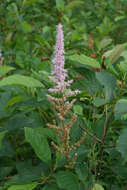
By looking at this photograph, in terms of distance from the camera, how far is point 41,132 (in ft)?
3.32

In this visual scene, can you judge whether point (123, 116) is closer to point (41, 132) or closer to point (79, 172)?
point (79, 172)

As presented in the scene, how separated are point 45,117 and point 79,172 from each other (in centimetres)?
57

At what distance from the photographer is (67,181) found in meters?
0.84

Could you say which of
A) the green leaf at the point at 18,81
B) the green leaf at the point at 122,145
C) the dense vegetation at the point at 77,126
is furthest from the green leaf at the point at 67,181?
the green leaf at the point at 18,81

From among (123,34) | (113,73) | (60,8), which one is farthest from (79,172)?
(123,34)

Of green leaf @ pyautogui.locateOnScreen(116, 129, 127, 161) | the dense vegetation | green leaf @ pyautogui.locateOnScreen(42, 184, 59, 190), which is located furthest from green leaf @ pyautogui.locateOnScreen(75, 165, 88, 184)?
green leaf @ pyautogui.locateOnScreen(116, 129, 127, 161)

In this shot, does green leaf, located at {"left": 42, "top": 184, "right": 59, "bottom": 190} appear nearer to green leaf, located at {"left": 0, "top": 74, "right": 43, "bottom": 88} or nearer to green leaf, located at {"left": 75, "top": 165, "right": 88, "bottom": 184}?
green leaf, located at {"left": 75, "top": 165, "right": 88, "bottom": 184}

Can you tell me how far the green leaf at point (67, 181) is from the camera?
0.83 metres

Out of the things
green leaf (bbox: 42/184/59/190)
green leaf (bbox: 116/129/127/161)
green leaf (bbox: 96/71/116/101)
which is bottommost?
green leaf (bbox: 42/184/59/190)

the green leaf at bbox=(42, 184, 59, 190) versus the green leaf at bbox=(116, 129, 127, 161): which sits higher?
the green leaf at bbox=(116, 129, 127, 161)

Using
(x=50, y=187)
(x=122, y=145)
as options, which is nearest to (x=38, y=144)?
(x=50, y=187)

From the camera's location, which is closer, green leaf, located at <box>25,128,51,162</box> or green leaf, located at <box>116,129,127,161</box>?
green leaf, located at <box>116,129,127,161</box>

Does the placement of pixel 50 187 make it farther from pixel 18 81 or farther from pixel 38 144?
pixel 18 81

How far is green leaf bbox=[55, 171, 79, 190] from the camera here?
83cm
